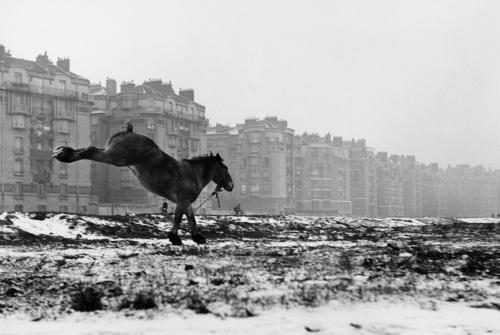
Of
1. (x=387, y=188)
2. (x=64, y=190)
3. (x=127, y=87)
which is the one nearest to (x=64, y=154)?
(x=64, y=190)

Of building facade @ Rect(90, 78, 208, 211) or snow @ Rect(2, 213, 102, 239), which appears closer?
snow @ Rect(2, 213, 102, 239)

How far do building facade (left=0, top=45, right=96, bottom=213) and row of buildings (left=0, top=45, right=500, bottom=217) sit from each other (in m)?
0.13

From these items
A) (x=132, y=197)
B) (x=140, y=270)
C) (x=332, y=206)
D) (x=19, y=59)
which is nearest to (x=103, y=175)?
(x=132, y=197)

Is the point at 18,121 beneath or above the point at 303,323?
above

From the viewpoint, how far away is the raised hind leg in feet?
35.5

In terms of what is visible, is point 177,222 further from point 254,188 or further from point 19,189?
point 254,188

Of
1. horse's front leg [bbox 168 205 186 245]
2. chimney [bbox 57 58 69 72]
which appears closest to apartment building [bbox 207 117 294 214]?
chimney [bbox 57 58 69 72]

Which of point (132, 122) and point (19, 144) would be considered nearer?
point (19, 144)

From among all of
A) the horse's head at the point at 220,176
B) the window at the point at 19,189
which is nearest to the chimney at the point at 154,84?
the window at the point at 19,189

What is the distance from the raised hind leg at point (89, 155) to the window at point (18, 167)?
68.4 m

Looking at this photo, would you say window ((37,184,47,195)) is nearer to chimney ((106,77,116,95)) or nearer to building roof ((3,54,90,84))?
building roof ((3,54,90,84))

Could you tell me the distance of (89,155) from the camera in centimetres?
1104

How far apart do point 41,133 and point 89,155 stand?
71.3m

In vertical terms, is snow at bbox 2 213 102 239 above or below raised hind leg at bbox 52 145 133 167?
below
